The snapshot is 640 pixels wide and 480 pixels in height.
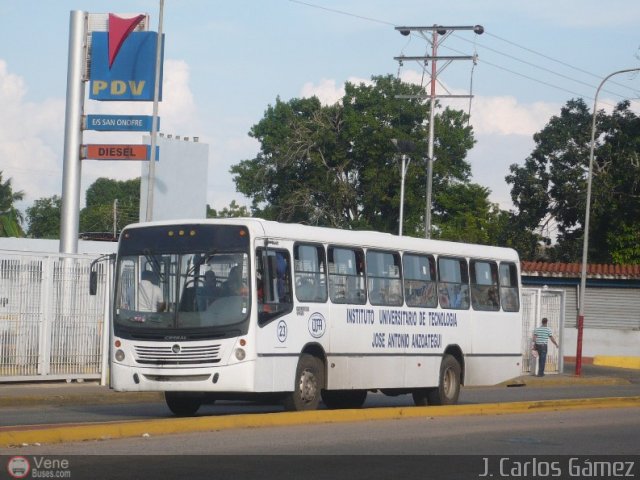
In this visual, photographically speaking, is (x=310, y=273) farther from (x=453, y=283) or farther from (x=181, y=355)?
(x=453, y=283)

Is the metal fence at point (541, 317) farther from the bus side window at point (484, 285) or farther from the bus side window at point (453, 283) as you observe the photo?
the bus side window at point (453, 283)

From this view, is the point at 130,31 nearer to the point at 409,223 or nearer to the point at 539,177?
the point at 539,177

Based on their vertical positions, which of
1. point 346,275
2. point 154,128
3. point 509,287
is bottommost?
point 509,287

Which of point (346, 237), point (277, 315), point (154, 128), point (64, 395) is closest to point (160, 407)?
point (64, 395)

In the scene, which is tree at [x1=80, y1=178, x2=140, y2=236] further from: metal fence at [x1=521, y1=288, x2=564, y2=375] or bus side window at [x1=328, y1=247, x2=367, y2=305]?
bus side window at [x1=328, y1=247, x2=367, y2=305]

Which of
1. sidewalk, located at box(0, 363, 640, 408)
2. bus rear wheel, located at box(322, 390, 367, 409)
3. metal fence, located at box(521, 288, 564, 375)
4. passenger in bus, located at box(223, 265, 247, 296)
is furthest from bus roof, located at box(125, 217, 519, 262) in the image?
metal fence, located at box(521, 288, 564, 375)

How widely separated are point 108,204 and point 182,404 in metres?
110

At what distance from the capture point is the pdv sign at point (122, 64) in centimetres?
3362

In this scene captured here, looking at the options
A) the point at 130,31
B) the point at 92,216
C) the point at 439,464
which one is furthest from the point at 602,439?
the point at 92,216

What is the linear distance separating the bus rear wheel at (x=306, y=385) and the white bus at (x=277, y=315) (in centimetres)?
2

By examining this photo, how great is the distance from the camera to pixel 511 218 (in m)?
63.4

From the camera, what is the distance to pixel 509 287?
24.0 m

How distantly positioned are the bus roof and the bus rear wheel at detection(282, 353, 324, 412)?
1.85 m

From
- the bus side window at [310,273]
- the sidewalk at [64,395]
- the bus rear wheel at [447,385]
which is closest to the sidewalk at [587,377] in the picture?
the bus rear wheel at [447,385]
